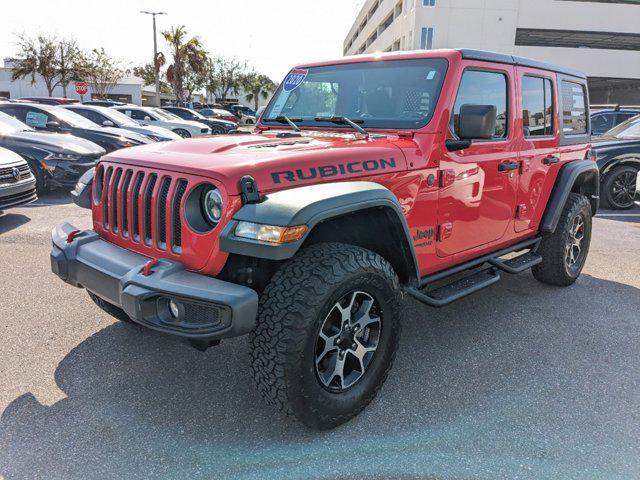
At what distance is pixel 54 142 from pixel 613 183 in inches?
376

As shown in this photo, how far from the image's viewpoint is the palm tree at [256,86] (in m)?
68.0

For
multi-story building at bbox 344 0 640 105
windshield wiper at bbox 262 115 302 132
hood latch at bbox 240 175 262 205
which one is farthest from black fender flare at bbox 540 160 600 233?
multi-story building at bbox 344 0 640 105

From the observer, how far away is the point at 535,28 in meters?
36.7

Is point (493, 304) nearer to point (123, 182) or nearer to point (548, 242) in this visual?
point (548, 242)

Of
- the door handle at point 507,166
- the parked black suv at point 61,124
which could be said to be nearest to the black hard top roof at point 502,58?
the door handle at point 507,166

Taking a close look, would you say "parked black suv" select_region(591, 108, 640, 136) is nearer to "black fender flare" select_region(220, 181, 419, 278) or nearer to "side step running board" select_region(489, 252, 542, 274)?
"side step running board" select_region(489, 252, 542, 274)

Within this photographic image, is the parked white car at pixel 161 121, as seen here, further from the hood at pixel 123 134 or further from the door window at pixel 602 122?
the door window at pixel 602 122

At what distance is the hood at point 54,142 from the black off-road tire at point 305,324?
293 inches

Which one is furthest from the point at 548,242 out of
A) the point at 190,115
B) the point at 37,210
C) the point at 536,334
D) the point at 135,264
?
the point at 190,115

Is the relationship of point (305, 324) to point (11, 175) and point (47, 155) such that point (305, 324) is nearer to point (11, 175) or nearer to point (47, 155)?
A: point (11, 175)

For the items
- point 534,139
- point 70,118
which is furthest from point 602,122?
point 70,118

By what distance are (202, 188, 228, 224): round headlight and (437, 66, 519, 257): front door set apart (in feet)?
4.59

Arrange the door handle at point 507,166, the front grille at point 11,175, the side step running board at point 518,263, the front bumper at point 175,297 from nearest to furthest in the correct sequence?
the front bumper at point 175,297, the door handle at point 507,166, the side step running board at point 518,263, the front grille at point 11,175

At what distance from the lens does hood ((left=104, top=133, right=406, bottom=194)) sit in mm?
2334
